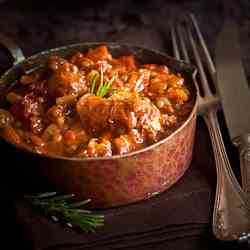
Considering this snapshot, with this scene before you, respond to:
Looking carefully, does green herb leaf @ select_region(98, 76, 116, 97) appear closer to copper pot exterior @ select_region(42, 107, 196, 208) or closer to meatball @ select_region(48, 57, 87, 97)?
meatball @ select_region(48, 57, 87, 97)

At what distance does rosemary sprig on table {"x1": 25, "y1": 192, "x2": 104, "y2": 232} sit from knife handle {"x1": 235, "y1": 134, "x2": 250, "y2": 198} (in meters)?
0.61

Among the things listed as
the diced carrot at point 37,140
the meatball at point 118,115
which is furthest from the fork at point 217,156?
the diced carrot at point 37,140

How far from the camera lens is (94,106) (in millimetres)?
2584

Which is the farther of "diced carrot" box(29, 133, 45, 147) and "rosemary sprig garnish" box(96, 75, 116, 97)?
"rosemary sprig garnish" box(96, 75, 116, 97)

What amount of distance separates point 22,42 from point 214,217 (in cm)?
173

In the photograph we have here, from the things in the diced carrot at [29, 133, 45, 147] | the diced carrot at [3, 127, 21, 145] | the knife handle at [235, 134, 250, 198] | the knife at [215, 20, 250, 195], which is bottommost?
the knife handle at [235, 134, 250, 198]

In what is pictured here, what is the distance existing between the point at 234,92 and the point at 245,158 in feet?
1.34

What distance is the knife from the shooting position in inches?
109

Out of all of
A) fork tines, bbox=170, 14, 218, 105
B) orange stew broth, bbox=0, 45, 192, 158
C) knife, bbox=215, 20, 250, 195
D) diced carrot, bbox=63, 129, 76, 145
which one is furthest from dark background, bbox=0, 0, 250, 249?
diced carrot, bbox=63, 129, 76, 145

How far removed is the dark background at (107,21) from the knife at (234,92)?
0.60 feet

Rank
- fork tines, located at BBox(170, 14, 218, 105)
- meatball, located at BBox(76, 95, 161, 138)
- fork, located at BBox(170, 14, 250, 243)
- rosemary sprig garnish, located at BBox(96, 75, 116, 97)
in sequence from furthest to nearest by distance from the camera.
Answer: fork tines, located at BBox(170, 14, 218, 105)
rosemary sprig garnish, located at BBox(96, 75, 116, 97)
meatball, located at BBox(76, 95, 161, 138)
fork, located at BBox(170, 14, 250, 243)

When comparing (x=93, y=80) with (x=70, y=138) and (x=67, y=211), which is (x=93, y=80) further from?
(x=67, y=211)

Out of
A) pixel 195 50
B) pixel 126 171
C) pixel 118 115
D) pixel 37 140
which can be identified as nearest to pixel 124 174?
pixel 126 171

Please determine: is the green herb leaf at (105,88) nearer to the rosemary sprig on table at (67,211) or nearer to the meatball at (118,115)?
the meatball at (118,115)
